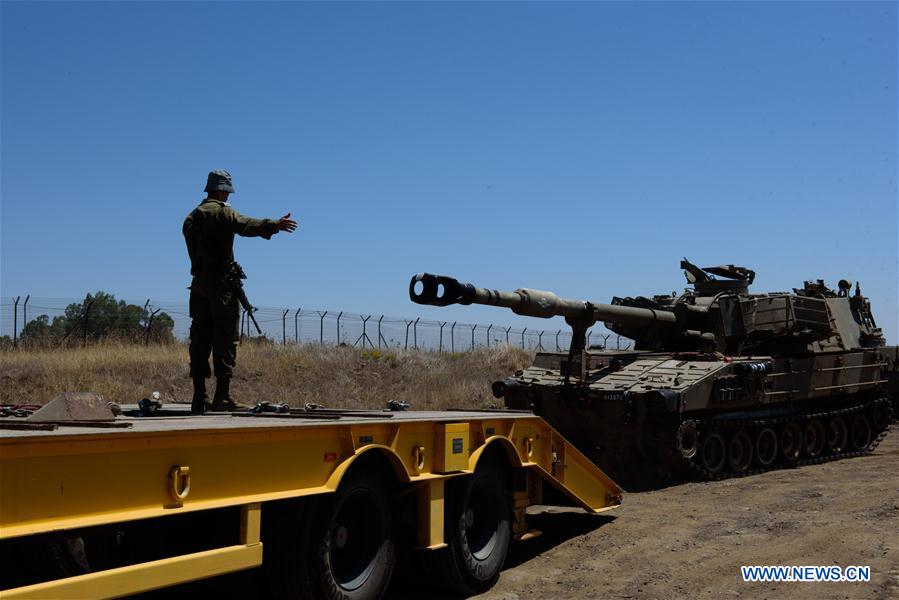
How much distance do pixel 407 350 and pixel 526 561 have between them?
1942 cm

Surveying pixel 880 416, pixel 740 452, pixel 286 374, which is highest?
pixel 286 374

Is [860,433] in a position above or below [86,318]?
below

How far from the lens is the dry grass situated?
1880 centimetres

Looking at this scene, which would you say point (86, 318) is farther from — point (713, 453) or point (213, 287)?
point (213, 287)

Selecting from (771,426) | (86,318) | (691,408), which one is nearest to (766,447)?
(771,426)

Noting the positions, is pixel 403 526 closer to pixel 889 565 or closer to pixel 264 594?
pixel 264 594

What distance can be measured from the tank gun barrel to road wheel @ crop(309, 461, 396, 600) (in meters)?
2.49

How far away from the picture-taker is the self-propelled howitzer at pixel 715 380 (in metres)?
13.1

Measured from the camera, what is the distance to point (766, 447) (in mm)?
15172

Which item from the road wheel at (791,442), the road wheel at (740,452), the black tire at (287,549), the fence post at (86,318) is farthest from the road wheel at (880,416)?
the fence post at (86,318)

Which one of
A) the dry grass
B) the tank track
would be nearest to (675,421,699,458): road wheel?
the tank track

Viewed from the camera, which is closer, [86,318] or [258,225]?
[258,225]

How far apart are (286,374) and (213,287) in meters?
15.6

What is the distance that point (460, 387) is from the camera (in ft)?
76.9
